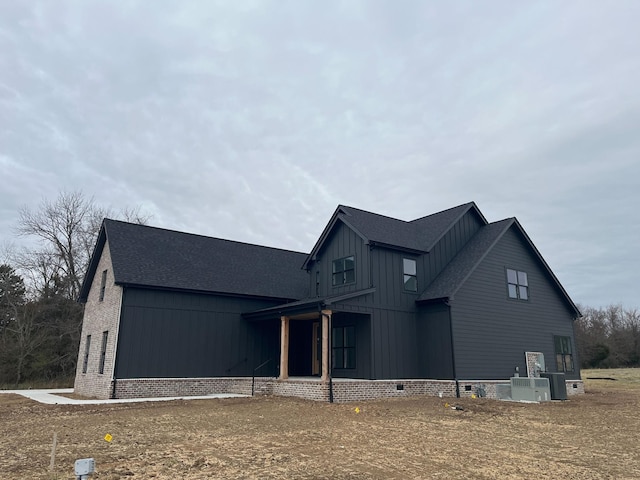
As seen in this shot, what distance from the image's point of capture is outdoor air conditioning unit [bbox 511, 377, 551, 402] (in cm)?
1761

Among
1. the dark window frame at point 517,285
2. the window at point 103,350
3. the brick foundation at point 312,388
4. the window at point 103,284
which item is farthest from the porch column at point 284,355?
the dark window frame at point 517,285

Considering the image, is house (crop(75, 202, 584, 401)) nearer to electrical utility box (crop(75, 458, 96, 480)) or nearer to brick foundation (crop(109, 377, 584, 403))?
brick foundation (crop(109, 377, 584, 403))

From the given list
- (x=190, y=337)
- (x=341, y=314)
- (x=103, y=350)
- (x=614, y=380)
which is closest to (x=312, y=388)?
(x=341, y=314)

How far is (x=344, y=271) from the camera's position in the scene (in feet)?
67.2

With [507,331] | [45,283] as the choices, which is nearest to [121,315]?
[507,331]

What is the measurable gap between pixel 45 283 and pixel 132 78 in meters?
24.2

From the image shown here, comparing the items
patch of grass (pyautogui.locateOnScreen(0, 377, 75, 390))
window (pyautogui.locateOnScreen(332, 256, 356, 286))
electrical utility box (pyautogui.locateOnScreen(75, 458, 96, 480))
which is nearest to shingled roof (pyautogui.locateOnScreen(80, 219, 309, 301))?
window (pyautogui.locateOnScreen(332, 256, 356, 286))

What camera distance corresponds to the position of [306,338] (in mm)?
22297

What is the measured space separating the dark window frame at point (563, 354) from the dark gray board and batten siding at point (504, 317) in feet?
0.85

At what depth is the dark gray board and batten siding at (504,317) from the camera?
18.6 metres

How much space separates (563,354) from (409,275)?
9040mm

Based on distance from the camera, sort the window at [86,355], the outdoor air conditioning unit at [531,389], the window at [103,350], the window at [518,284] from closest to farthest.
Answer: the outdoor air conditioning unit at [531,389] → the window at [103,350] → the window at [518,284] → the window at [86,355]

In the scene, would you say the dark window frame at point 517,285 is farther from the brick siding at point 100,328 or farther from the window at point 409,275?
the brick siding at point 100,328

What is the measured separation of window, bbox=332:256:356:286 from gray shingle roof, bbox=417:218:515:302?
293 centimetres
